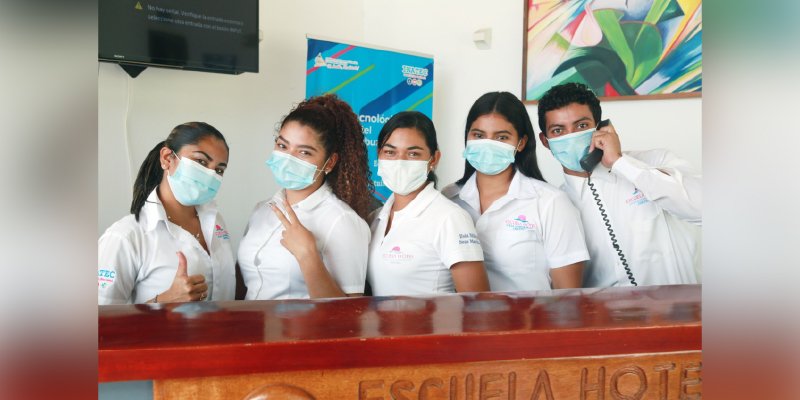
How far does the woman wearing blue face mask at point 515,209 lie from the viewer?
2.45 meters

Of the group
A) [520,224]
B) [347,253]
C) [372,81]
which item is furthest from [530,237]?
[372,81]

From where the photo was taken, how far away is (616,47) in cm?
432

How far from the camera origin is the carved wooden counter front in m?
0.94

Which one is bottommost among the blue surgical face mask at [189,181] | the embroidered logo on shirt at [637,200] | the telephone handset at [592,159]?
the embroidered logo on shirt at [637,200]

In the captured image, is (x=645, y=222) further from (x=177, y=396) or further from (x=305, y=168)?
(x=177, y=396)

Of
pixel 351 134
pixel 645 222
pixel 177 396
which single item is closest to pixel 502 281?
pixel 645 222

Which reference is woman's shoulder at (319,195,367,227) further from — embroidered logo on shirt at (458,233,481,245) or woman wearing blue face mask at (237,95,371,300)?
embroidered logo on shirt at (458,233,481,245)

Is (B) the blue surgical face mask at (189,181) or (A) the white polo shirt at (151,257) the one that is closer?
(A) the white polo shirt at (151,257)

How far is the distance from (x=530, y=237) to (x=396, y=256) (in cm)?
49

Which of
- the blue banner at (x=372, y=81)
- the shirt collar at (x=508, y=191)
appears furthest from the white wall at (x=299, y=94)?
the shirt collar at (x=508, y=191)

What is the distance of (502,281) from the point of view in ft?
8.21

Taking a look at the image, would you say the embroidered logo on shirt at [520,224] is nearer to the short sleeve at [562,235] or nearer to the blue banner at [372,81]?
the short sleeve at [562,235]

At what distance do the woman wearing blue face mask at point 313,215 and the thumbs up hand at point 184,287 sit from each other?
0.31 metres

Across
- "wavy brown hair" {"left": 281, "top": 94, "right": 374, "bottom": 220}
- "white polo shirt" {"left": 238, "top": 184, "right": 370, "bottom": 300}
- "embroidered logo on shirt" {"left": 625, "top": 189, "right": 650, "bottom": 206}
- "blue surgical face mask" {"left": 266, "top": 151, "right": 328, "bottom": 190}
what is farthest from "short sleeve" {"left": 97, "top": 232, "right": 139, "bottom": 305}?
"embroidered logo on shirt" {"left": 625, "top": 189, "right": 650, "bottom": 206}
